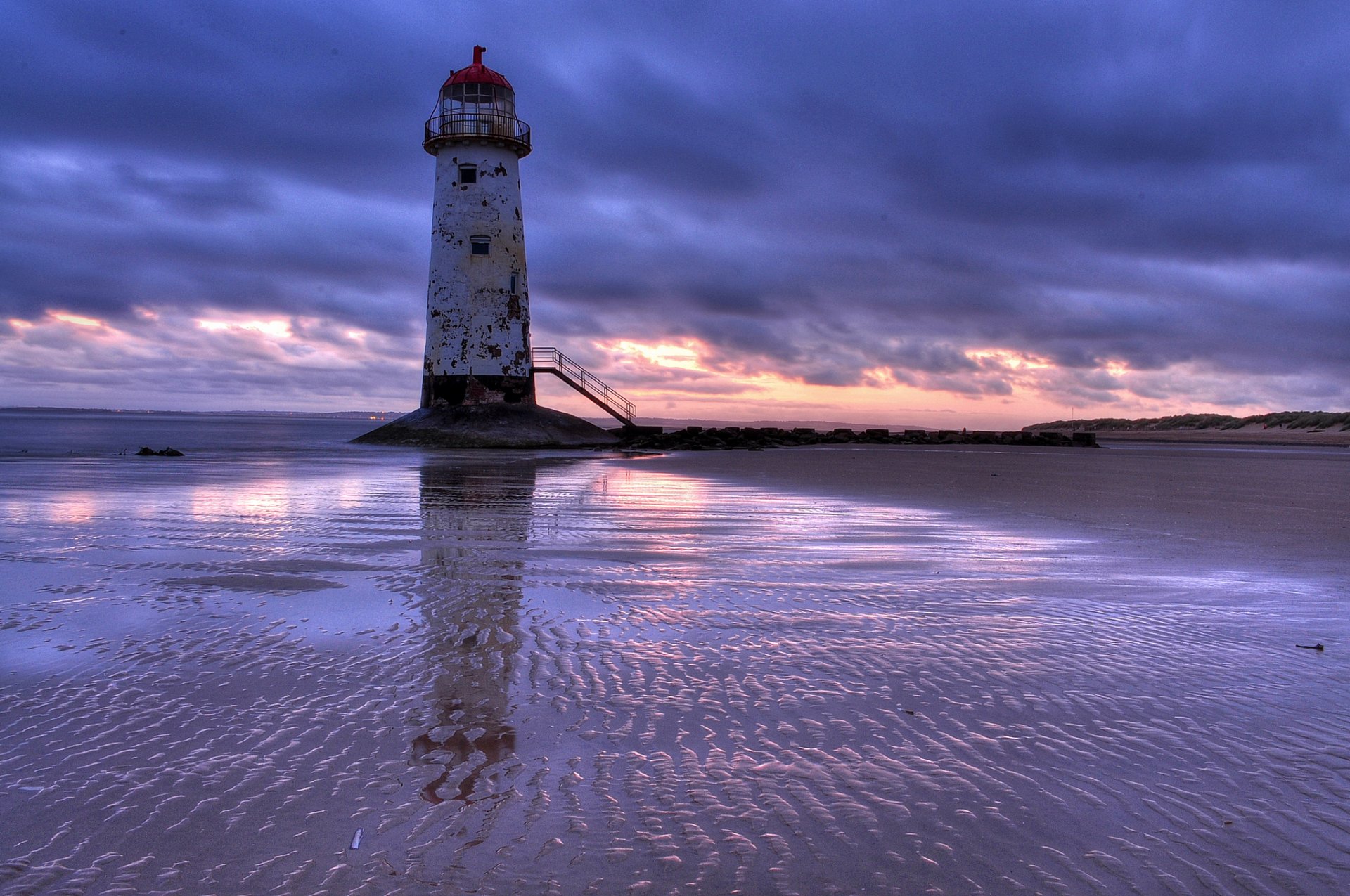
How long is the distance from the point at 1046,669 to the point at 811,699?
1316 mm

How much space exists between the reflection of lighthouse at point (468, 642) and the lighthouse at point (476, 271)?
1666 cm

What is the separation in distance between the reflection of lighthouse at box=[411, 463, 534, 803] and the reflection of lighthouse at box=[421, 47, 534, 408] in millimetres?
16989

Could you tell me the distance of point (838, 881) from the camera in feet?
7.62

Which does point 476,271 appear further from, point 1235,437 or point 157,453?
point 1235,437

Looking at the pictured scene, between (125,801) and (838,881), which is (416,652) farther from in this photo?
(838,881)

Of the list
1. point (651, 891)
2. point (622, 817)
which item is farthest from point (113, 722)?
point (651, 891)

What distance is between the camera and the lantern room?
2630cm

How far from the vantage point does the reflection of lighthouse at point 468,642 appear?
300cm

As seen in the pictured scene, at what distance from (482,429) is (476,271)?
5069mm

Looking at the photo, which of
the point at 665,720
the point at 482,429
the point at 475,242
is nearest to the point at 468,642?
the point at 665,720

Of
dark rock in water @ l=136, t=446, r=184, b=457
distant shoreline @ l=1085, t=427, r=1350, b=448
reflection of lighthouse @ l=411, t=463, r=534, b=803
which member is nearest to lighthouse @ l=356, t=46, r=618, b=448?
dark rock in water @ l=136, t=446, r=184, b=457

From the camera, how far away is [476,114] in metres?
26.4

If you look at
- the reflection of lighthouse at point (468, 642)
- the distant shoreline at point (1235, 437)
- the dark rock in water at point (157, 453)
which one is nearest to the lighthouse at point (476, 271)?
the dark rock in water at point (157, 453)

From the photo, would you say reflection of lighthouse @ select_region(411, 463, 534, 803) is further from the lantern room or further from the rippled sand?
the lantern room
